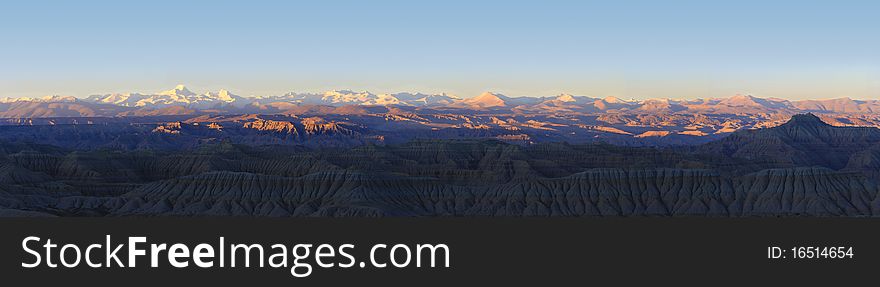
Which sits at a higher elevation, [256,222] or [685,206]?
[256,222]

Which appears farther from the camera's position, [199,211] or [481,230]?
[199,211]

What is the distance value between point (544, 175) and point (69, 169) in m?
82.7

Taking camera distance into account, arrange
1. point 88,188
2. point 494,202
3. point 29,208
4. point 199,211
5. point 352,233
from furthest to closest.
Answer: point 88,188
point 494,202
point 199,211
point 29,208
point 352,233

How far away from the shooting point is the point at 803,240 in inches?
1543

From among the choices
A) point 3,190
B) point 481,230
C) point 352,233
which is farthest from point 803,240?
point 3,190

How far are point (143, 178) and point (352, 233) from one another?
168 metres

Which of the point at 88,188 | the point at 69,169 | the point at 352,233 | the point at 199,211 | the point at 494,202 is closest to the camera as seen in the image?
the point at 352,233

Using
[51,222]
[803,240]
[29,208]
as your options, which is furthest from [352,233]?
[29,208]

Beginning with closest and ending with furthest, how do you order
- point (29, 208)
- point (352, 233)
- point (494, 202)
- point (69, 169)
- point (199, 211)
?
point (352, 233), point (29, 208), point (199, 211), point (494, 202), point (69, 169)

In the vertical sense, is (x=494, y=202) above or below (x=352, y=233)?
below

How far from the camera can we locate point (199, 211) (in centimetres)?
14650

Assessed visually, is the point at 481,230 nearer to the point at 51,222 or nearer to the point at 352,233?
the point at 352,233

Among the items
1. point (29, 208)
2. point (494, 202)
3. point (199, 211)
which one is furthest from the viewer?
point (494, 202)

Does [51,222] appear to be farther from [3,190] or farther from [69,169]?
[69,169]
